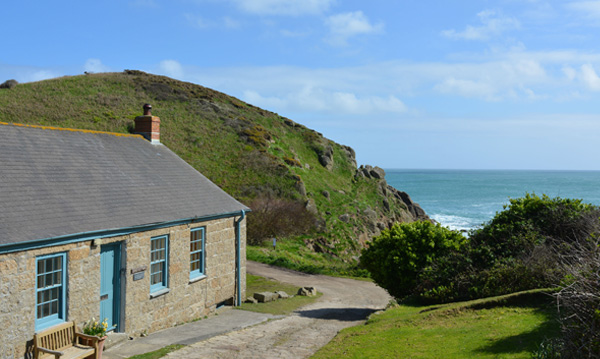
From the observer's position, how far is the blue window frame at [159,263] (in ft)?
47.2

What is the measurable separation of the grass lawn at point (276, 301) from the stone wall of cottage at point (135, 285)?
4.20 feet

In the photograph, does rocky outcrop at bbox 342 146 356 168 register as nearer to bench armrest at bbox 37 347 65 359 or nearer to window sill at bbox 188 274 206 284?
window sill at bbox 188 274 206 284

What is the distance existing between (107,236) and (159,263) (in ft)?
8.64

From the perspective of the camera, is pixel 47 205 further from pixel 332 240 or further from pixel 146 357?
pixel 332 240

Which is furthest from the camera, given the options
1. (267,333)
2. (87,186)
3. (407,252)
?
(407,252)

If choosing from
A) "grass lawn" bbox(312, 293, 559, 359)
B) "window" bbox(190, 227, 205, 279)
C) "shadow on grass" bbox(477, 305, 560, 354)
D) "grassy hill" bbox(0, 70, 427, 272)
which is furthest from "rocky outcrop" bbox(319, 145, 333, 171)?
"shadow on grass" bbox(477, 305, 560, 354)

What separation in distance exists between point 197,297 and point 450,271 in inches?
333

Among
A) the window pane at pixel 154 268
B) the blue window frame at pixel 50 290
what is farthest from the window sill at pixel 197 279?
the blue window frame at pixel 50 290

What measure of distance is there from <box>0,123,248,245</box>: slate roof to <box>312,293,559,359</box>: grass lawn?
6472 mm

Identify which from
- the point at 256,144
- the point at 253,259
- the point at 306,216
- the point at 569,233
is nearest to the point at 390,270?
the point at 569,233

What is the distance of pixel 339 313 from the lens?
18438 millimetres

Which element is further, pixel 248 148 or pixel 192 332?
pixel 248 148

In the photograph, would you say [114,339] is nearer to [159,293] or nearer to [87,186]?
[159,293]

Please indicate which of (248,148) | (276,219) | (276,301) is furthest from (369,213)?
(276,301)
